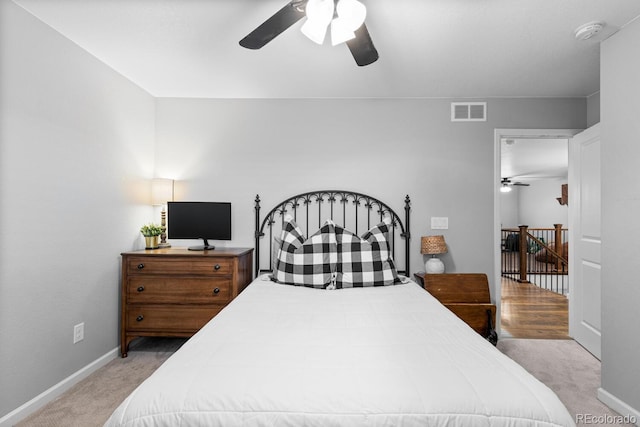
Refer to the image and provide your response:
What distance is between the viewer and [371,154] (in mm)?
3281

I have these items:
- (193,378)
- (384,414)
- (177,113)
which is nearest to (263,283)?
(193,378)

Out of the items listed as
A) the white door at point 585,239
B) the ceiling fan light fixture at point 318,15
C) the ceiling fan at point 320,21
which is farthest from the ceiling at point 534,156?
the ceiling fan light fixture at point 318,15

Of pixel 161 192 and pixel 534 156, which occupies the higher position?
pixel 534 156

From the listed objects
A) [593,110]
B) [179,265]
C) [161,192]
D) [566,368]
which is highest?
[593,110]

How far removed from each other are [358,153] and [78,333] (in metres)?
2.84

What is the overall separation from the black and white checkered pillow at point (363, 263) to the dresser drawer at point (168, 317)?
3.74 ft

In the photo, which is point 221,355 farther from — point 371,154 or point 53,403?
point 371,154

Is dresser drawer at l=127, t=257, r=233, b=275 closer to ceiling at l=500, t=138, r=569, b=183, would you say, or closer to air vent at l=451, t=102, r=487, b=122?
air vent at l=451, t=102, r=487, b=122

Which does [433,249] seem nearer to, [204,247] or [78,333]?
[204,247]

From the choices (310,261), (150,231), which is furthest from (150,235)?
(310,261)

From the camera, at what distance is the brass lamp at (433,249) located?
3039mm

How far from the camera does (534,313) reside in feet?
13.4

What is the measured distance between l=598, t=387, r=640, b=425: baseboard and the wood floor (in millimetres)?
1123

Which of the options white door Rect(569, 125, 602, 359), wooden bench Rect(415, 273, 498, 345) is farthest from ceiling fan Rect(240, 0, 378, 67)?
white door Rect(569, 125, 602, 359)
